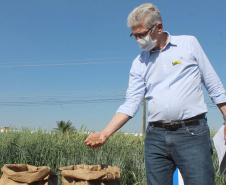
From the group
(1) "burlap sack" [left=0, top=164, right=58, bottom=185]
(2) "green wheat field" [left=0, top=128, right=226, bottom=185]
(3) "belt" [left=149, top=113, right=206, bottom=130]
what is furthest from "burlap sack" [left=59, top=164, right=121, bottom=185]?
(2) "green wheat field" [left=0, top=128, right=226, bottom=185]

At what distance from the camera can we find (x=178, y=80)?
2.01 meters

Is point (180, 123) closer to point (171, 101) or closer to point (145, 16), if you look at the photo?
point (171, 101)

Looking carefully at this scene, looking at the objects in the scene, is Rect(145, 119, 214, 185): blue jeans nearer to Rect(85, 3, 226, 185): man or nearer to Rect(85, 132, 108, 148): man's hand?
Rect(85, 3, 226, 185): man

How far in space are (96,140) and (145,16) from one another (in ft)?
3.05

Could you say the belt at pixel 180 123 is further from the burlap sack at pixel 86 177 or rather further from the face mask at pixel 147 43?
the burlap sack at pixel 86 177

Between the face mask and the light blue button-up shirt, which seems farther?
the face mask

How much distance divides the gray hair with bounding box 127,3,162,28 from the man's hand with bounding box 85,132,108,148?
32.2 inches

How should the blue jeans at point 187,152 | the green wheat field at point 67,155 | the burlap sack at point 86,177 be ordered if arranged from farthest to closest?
1. the green wheat field at point 67,155
2. the burlap sack at point 86,177
3. the blue jeans at point 187,152

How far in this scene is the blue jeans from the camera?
1910 millimetres

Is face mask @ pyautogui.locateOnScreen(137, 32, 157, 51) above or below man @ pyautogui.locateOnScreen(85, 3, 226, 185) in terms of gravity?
above

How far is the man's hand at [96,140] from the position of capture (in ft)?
6.69

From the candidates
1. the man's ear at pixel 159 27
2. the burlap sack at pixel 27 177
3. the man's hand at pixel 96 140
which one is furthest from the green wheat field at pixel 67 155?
the man's ear at pixel 159 27

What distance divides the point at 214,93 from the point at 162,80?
375mm

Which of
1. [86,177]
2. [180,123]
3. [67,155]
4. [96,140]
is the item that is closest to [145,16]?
[180,123]
